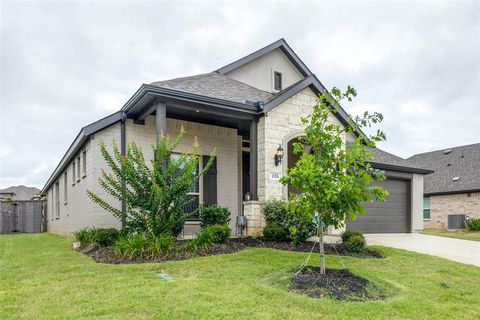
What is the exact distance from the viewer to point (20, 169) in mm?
30250

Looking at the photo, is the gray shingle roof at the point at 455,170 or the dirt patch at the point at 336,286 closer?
the dirt patch at the point at 336,286

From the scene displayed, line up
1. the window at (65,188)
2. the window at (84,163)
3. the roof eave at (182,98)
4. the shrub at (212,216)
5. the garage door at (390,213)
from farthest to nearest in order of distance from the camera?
the window at (65,188), the garage door at (390,213), the window at (84,163), the shrub at (212,216), the roof eave at (182,98)

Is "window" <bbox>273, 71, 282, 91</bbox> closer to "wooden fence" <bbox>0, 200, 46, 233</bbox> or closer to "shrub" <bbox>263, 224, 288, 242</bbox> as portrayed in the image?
"shrub" <bbox>263, 224, 288, 242</bbox>

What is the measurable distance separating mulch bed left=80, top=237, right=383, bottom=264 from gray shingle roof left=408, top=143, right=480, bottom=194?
1387cm

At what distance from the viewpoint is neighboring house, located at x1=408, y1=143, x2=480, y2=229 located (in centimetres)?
1844

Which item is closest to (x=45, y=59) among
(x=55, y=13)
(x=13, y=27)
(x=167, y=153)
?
(x=13, y=27)

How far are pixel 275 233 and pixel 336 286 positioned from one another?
140 inches

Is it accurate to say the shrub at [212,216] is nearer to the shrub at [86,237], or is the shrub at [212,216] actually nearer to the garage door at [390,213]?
the shrub at [86,237]

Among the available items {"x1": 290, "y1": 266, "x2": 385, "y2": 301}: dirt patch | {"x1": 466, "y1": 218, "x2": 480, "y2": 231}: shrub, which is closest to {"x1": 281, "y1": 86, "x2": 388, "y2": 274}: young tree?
{"x1": 290, "y1": 266, "x2": 385, "y2": 301}: dirt patch

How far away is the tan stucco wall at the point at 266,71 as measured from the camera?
1328cm

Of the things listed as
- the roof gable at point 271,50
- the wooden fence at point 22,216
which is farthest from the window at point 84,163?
the wooden fence at point 22,216

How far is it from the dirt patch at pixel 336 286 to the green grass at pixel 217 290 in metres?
0.19

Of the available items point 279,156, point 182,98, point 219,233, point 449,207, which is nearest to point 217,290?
point 219,233

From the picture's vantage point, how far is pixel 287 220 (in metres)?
8.60
